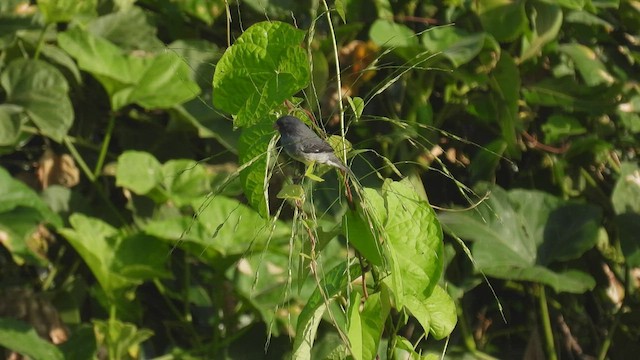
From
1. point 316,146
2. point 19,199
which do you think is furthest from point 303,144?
point 19,199

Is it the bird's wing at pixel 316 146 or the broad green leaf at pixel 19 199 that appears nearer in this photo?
the bird's wing at pixel 316 146

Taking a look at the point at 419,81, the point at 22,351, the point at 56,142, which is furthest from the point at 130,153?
the point at 419,81

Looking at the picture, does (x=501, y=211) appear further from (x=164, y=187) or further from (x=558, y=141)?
(x=164, y=187)

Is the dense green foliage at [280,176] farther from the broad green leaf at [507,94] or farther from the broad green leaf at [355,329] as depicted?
the broad green leaf at [355,329]

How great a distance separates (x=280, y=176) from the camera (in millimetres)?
1950

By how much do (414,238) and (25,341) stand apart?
990mm

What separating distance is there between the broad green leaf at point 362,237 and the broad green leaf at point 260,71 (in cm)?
11

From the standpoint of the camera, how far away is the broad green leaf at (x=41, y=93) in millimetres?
1778

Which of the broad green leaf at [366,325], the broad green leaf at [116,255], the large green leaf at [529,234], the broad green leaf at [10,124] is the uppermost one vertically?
the broad green leaf at [366,325]

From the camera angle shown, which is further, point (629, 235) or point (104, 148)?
point (629, 235)

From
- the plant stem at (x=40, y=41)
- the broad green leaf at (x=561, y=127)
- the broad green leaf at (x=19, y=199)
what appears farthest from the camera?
the broad green leaf at (x=561, y=127)

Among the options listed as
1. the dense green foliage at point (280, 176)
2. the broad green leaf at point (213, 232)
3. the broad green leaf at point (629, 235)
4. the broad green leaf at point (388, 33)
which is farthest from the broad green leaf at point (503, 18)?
the broad green leaf at point (213, 232)

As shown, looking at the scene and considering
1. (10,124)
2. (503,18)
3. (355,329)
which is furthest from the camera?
(503,18)

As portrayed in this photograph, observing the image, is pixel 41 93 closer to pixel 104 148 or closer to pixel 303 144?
pixel 104 148
